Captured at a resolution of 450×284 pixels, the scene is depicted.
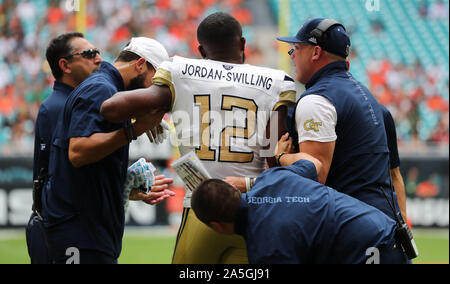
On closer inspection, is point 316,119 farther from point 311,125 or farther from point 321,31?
point 321,31

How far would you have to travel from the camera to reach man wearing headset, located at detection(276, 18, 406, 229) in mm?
3379

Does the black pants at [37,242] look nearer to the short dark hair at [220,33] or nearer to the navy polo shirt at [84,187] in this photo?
the navy polo shirt at [84,187]

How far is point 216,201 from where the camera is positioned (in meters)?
3.05

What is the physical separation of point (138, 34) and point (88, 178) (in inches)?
409

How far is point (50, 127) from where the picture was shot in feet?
A: 13.9

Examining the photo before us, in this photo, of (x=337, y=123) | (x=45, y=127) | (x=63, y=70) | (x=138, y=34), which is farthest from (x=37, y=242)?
(x=138, y=34)

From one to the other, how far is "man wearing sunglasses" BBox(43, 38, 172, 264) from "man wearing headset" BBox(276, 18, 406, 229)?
88 centimetres

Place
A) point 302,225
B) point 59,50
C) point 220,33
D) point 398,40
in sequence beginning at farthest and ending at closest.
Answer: point 398,40 → point 59,50 → point 220,33 → point 302,225

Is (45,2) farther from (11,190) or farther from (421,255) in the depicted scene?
(421,255)

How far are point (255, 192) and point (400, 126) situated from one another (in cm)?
1047

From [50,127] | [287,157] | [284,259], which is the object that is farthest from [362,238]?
[50,127]

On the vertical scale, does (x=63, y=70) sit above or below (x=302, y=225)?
above

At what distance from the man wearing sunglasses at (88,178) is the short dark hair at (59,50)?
0.78 meters

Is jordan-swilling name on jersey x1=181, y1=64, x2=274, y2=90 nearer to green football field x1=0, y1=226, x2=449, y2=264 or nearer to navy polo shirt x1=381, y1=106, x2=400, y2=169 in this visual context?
navy polo shirt x1=381, y1=106, x2=400, y2=169
